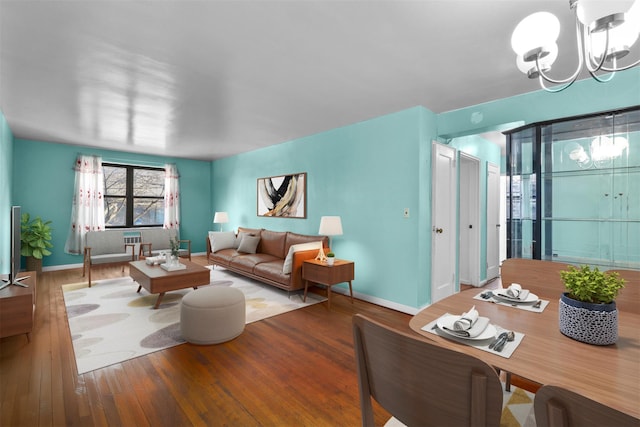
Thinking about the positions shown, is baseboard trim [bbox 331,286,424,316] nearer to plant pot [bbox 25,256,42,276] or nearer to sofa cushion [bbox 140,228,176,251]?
sofa cushion [bbox 140,228,176,251]

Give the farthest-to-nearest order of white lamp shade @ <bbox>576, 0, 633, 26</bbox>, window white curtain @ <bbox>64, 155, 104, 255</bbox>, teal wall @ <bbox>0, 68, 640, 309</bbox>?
window white curtain @ <bbox>64, 155, 104, 255</bbox>
teal wall @ <bbox>0, 68, 640, 309</bbox>
white lamp shade @ <bbox>576, 0, 633, 26</bbox>

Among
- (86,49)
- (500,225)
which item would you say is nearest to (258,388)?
(86,49)

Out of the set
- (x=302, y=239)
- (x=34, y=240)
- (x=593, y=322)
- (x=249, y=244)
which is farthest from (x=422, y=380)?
(x=34, y=240)

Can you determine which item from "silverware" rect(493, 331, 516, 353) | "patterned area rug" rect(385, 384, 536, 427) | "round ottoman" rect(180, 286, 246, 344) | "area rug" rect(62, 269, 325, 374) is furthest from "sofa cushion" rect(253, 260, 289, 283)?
"silverware" rect(493, 331, 516, 353)

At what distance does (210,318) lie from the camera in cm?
272

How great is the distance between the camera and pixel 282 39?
2.15 meters

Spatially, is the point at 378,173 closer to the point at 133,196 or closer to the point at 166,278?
the point at 166,278

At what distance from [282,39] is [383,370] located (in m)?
2.19

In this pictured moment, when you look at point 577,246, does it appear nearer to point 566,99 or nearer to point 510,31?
point 566,99

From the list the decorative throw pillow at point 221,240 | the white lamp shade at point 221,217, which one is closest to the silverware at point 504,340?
the decorative throw pillow at point 221,240

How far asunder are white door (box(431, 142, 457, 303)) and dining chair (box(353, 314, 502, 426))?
3001 millimetres

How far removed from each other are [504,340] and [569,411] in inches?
25.9

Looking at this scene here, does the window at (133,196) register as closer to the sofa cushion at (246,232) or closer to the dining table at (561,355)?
the sofa cushion at (246,232)

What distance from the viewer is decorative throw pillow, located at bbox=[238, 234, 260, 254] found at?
5410 mm
